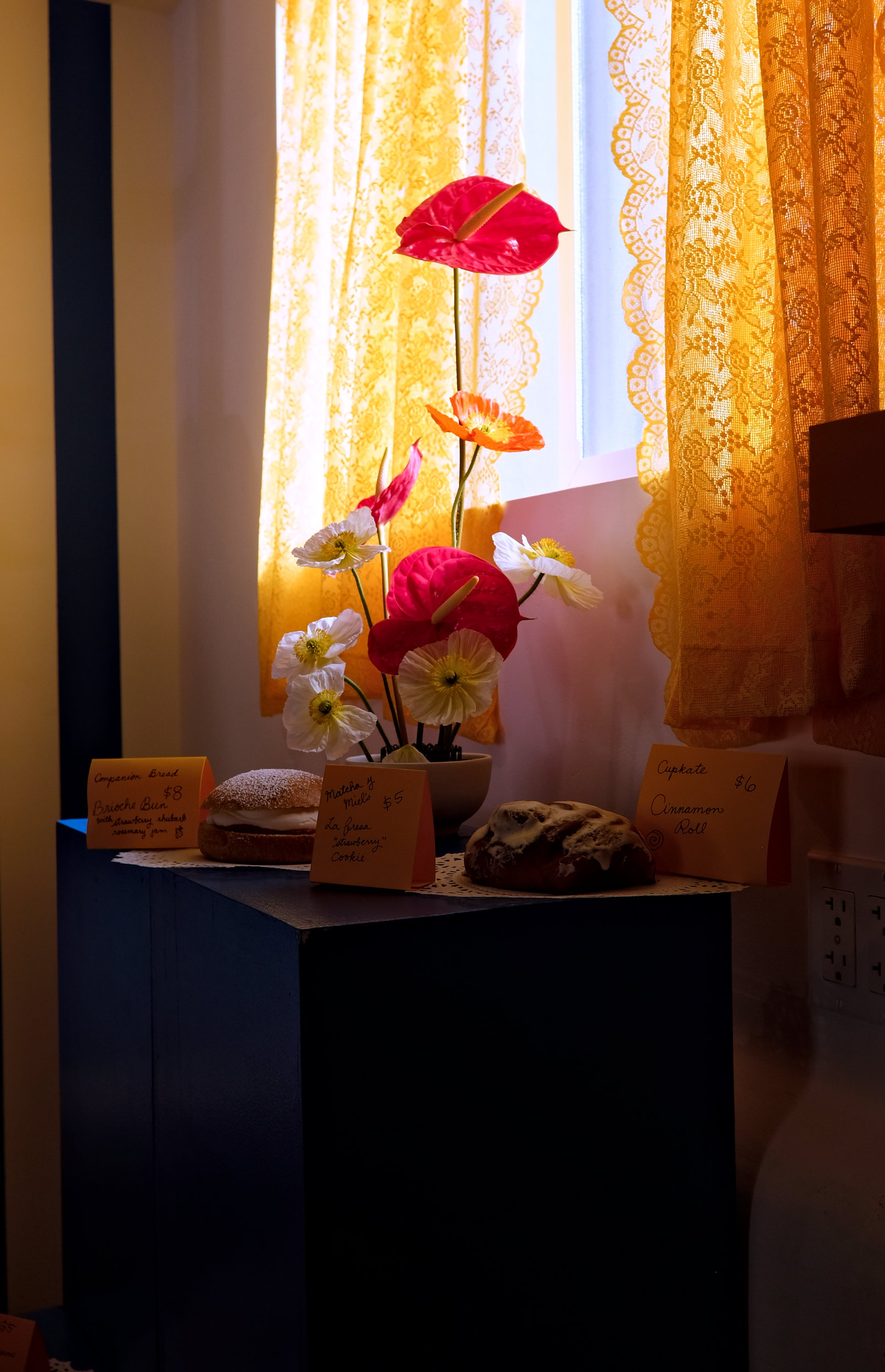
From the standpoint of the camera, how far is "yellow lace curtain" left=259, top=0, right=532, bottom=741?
135 centimetres

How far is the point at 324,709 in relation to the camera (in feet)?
3.60

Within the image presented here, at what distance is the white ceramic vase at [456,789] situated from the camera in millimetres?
1128

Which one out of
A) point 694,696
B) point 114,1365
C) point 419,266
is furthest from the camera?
Result: point 419,266

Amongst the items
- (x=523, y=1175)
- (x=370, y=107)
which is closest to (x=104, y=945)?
(x=523, y=1175)

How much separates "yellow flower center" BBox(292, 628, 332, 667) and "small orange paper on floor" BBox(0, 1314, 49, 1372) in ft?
2.57

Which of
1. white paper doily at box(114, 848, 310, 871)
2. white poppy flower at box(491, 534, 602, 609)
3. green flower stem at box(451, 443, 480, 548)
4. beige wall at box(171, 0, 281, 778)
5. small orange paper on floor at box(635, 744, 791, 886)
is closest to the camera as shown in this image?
small orange paper on floor at box(635, 744, 791, 886)

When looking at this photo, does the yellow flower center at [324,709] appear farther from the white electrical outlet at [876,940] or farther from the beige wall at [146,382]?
the beige wall at [146,382]

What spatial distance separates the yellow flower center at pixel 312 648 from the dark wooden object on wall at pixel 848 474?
0.67m

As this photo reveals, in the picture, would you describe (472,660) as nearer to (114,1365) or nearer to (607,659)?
(607,659)

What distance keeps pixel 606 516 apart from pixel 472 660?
30cm

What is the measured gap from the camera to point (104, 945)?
1.24 metres

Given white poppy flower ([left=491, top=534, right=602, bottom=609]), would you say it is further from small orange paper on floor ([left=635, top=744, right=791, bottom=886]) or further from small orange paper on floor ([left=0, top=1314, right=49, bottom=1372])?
small orange paper on floor ([left=0, top=1314, right=49, bottom=1372])

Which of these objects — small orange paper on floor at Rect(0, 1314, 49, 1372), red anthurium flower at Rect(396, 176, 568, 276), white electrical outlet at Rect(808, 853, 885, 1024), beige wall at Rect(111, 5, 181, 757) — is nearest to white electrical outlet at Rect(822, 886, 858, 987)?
white electrical outlet at Rect(808, 853, 885, 1024)

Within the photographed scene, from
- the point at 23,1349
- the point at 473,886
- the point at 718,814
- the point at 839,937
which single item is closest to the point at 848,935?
the point at 839,937
